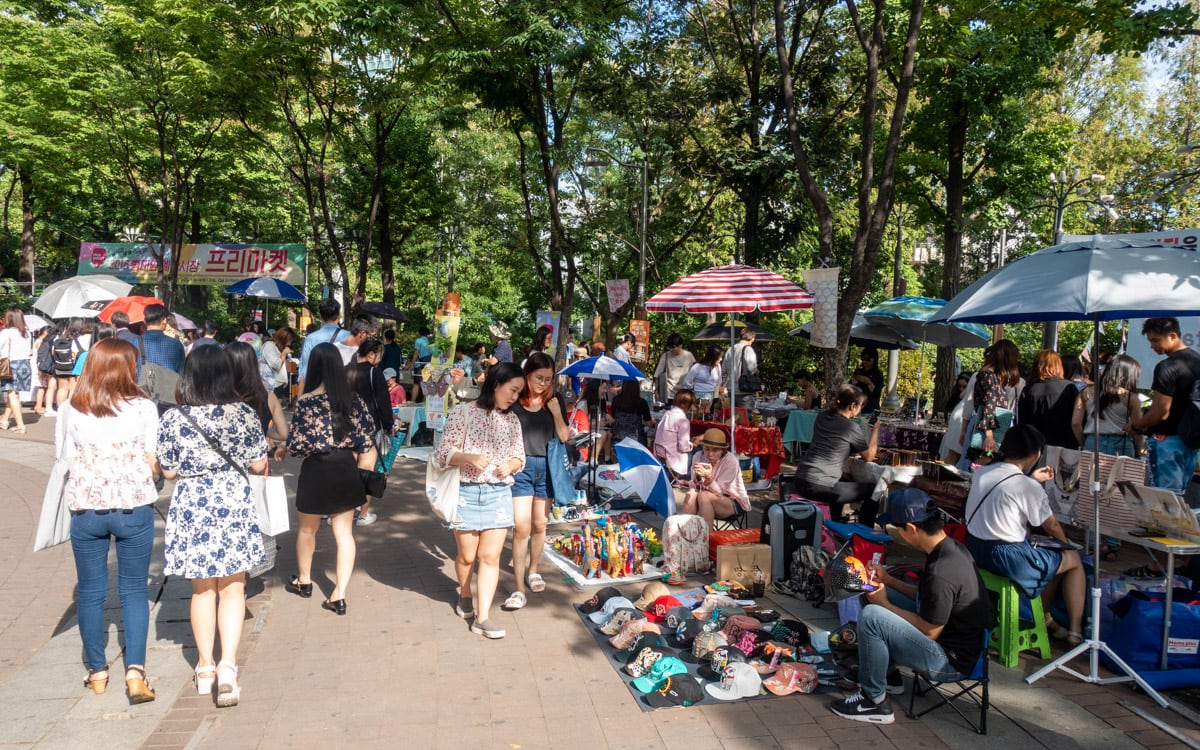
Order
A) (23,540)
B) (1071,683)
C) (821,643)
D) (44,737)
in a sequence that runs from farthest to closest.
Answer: (23,540) → (821,643) → (1071,683) → (44,737)

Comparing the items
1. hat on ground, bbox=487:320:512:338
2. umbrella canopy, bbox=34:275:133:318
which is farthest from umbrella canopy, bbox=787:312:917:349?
hat on ground, bbox=487:320:512:338

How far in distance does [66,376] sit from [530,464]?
10.9 meters

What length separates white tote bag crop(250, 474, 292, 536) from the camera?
184 inches

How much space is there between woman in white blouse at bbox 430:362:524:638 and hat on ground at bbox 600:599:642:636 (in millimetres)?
682

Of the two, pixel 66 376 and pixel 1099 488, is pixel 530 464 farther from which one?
pixel 66 376

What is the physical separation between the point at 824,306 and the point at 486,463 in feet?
16.9

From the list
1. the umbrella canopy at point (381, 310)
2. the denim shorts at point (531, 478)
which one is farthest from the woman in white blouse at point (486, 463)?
the umbrella canopy at point (381, 310)

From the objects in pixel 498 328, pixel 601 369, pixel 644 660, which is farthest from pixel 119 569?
pixel 498 328

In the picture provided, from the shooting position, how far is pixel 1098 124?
95.9ft

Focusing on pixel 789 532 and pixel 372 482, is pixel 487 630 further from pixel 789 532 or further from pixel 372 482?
pixel 789 532

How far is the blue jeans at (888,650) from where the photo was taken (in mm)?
4145

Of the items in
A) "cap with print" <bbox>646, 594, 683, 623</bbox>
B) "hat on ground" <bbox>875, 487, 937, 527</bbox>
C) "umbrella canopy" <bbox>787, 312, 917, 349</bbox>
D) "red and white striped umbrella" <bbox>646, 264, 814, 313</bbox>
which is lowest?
"cap with print" <bbox>646, 594, 683, 623</bbox>

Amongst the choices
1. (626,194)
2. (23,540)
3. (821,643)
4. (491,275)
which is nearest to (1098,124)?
(626,194)

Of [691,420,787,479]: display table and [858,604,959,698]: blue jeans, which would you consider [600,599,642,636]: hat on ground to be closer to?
[858,604,959,698]: blue jeans
